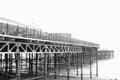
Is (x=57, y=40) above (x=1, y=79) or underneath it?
above

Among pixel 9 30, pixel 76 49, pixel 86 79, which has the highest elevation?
pixel 9 30

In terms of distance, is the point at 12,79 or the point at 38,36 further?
the point at 12,79

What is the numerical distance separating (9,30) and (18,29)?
0.88m

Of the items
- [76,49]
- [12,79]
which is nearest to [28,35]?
[12,79]

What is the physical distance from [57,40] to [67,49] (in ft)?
17.0

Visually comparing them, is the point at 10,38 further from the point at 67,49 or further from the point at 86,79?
the point at 86,79

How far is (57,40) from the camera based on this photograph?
28.6 metres

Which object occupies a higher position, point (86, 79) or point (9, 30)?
point (9, 30)

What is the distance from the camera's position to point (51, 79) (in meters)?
36.6

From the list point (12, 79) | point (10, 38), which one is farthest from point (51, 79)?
point (10, 38)

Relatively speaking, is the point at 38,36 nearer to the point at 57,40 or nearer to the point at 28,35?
the point at 28,35

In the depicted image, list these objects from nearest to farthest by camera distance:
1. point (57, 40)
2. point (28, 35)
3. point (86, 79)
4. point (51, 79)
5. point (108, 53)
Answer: point (28, 35)
point (57, 40)
point (51, 79)
point (86, 79)
point (108, 53)

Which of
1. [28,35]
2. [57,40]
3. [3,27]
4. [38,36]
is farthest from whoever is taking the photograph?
[57,40]

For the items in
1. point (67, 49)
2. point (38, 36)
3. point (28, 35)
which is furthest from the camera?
point (67, 49)
